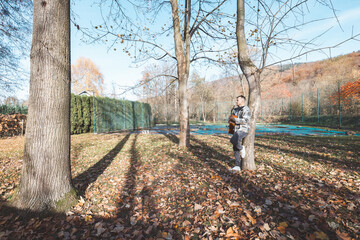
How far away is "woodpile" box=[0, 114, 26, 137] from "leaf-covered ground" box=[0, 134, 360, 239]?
815 centimetres

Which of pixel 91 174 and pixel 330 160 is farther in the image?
pixel 330 160

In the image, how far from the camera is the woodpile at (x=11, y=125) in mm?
10469

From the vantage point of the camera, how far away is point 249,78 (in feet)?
12.5

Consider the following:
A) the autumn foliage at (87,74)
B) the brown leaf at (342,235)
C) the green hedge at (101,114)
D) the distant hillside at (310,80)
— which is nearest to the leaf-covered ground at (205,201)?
the brown leaf at (342,235)

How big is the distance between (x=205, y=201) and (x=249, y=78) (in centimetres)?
277

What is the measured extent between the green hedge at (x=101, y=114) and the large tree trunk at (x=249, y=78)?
12.0 meters

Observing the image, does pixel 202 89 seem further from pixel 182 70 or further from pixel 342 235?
pixel 342 235

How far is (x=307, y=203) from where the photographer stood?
258 centimetres

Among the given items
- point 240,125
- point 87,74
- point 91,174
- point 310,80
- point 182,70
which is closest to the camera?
point 240,125

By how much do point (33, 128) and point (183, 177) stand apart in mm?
2881

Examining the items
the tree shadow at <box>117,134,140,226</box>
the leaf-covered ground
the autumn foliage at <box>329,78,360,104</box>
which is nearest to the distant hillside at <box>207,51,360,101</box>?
the autumn foliage at <box>329,78,360,104</box>

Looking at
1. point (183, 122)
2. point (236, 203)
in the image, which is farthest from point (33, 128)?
point (183, 122)

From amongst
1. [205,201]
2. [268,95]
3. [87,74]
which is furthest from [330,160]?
[87,74]

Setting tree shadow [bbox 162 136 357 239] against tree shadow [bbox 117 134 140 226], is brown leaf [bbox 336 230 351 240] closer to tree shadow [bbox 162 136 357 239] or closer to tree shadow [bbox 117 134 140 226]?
tree shadow [bbox 162 136 357 239]
